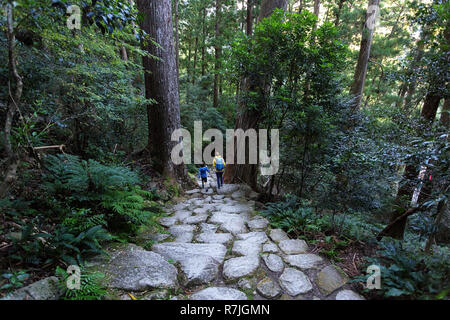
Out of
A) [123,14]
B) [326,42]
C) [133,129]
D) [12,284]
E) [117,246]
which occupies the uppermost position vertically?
[326,42]

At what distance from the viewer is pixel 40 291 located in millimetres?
1509

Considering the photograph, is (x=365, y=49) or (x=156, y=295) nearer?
(x=156, y=295)

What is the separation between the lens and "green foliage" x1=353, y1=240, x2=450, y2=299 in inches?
63.6

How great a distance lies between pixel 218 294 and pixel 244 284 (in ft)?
1.06

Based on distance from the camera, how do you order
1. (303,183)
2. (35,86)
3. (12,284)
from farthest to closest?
(303,183) < (35,86) < (12,284)

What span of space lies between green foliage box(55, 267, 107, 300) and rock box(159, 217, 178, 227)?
6.20 ft

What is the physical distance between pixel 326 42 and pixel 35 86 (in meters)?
5.20

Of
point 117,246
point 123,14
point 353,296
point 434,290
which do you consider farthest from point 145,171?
point 434,290

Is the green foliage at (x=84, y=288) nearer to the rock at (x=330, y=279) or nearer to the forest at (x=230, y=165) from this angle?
the forest at (x=230, y=165)

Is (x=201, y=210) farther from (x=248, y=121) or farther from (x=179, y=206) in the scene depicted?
(x=248, y=121)

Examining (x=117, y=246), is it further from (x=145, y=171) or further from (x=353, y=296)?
(x=145, y=171)

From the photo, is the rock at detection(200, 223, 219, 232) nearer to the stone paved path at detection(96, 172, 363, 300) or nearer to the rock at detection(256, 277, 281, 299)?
the stone paved path at detection(96, 172, 363, 300)

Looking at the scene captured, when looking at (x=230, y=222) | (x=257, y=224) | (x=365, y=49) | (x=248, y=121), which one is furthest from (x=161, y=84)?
(x=365, y=49)

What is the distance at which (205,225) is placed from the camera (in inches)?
147
